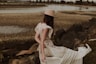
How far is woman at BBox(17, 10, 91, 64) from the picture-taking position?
2916mm

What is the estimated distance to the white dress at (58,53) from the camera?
9.58ft

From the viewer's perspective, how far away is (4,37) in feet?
9.61

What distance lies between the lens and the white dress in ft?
9.58

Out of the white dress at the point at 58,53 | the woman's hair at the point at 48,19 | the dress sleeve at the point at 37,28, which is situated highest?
the woman's hair at the point at 48,19

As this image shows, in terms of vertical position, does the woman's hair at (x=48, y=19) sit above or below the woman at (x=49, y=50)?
above

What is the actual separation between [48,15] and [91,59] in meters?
0.79

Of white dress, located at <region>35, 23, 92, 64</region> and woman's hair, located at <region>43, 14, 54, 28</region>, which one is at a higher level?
woman's hair, located at <region>43, 14, 54, 28</region>

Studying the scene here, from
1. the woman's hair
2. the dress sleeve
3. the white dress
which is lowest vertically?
the white dress

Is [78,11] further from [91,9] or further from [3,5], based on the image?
[3,5]

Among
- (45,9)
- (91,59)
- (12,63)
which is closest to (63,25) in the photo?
(45,9)

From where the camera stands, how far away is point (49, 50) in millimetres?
2979

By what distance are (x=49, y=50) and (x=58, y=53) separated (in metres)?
Result: 0.11

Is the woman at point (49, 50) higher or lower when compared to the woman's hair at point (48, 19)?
lower

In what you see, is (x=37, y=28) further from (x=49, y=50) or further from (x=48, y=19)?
(x=49, y=50)
